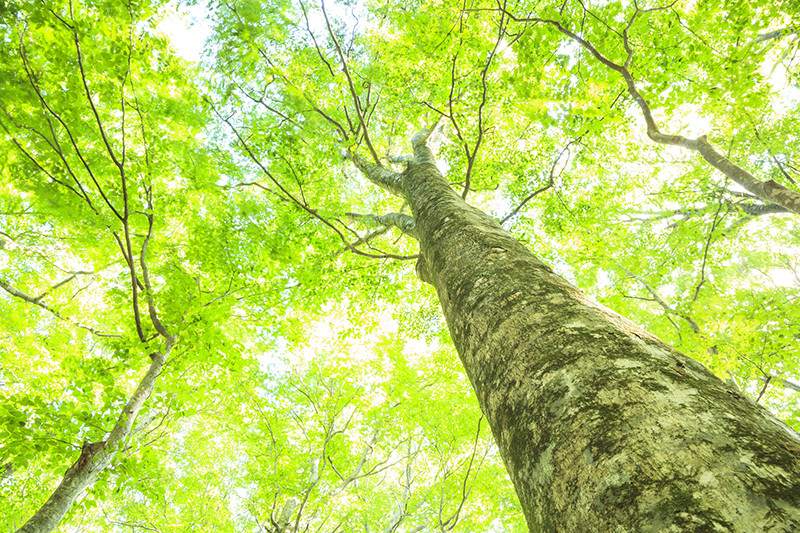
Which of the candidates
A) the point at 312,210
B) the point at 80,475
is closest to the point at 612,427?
the point at 312,210

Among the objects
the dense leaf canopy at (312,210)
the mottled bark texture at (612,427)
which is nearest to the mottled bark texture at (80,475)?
the dense leaf canopy at (312,210)

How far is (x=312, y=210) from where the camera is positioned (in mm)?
4254

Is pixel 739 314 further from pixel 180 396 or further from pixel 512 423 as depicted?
pixel 180 396

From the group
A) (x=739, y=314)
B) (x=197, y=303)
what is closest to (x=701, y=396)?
(x=197, y=303)

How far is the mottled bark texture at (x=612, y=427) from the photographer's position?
2.00ft

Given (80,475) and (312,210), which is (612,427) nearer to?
(312,210)

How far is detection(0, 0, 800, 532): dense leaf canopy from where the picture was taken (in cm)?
369

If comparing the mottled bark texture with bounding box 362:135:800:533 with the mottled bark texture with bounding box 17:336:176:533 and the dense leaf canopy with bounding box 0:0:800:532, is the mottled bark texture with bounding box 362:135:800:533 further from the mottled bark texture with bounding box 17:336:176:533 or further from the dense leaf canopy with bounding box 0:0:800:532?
the mottled bark texture with bounding box 17:336:176:533

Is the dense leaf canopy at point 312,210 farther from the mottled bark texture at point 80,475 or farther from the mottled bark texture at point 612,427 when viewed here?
the mottled bark texture at point 612,427

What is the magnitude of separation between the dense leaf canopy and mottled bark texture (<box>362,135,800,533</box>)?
2844 millimetres

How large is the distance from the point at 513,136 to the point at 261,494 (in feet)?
29.0

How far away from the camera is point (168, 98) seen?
4895 mm

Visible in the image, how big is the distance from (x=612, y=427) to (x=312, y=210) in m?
3.97

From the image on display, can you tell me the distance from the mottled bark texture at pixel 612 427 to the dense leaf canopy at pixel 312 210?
2.84 metres
